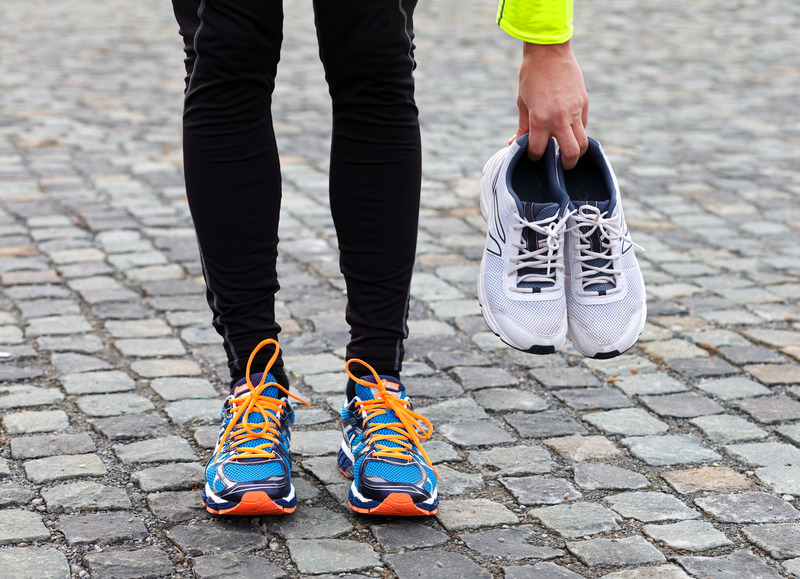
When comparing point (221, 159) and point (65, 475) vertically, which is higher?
point (221, 159)

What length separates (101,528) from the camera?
82.7 inches

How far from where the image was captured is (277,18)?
2.05 m

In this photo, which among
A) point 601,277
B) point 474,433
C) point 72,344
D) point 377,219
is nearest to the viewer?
point 377,219

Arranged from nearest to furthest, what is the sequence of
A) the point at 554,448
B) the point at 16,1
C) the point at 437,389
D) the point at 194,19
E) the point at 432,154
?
the point at 194,19, the point at 554,448, the point at 437,389, the point at 432,154, the point at 16,1

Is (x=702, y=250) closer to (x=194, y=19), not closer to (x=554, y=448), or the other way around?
(x=554, y=448)

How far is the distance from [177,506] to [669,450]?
1131 mm

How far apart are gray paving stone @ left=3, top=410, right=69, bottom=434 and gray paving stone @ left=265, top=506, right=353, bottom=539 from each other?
2.35 feet

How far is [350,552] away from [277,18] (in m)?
1.01

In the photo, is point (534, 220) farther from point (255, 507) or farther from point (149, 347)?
point (149, 347)

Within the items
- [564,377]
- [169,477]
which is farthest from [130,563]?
[564,377]

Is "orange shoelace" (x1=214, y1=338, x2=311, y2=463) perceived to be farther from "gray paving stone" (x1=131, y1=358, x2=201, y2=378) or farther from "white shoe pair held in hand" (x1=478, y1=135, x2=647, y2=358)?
"gray paving stone" (x1=131, y1=358, x2=201, y2=378)

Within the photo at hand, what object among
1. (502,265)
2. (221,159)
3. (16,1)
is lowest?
(16,1)

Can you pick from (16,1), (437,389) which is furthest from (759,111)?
(16,1)

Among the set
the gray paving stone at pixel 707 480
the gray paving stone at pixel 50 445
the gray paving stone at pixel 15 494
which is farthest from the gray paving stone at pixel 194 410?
the gray paving stone at pixel 707 480
